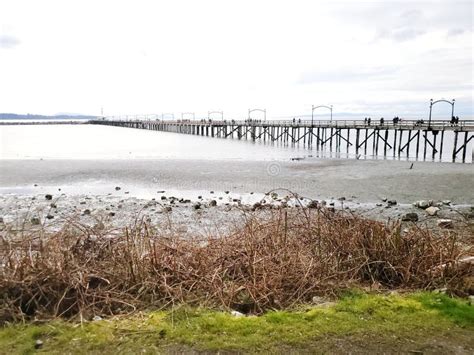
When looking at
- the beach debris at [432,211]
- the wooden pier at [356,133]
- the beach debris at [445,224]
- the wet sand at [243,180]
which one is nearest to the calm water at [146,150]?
the wooden pier at [356,133]

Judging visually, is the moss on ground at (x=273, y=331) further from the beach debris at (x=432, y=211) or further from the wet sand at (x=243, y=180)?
the wet sand at (x=243, y=180)

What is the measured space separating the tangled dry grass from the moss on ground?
1.28ft

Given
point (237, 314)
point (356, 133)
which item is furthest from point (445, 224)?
point (356, 133)

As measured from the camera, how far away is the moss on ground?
13.4 ft

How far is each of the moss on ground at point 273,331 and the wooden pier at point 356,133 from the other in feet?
127

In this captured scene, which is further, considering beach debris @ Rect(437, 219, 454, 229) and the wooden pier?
the wooden pier

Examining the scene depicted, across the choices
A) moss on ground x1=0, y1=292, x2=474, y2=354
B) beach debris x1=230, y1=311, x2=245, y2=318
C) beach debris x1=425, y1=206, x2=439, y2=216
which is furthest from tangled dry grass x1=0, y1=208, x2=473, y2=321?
beach debris x1=425, y1=206, x2=439, y2=216

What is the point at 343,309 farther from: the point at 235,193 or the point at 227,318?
the point at 235,193

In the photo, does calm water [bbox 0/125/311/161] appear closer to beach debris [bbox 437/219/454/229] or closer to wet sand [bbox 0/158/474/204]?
wet sand [bbox 0/158/474/204]

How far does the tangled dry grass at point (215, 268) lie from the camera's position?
197 inches

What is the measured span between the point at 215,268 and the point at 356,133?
56542 mm

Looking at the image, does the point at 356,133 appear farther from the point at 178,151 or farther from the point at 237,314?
the point at 237,314

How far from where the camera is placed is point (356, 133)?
58812mm

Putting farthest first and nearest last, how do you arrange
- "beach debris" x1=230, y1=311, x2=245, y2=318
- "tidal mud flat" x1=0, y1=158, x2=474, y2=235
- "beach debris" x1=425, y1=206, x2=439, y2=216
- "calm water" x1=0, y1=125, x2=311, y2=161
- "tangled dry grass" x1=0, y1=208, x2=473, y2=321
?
"calm water" x1=0, y1=125, x2=311, y2=161 → "beach debris" x1=425, y1=206, x2=439, y2=216 → "tidal mud flat" x1=0, y1=158, x2=474, y2=235 → "tangled dry grass" x1=0, y1=208, x2=473, y2=321 → "beach debris" x1=230, y1=311, x2=245, y2=318
